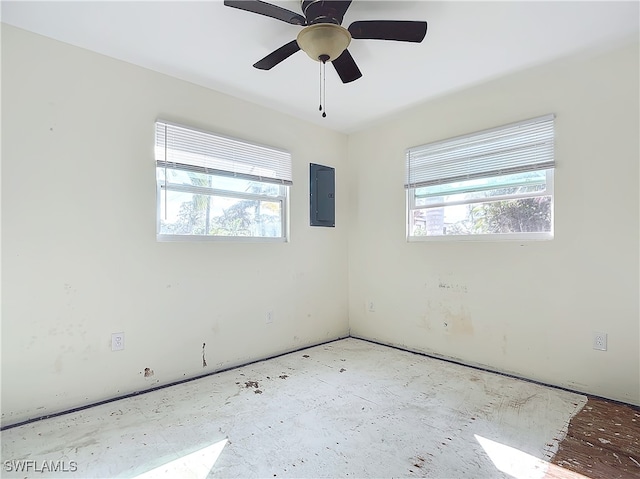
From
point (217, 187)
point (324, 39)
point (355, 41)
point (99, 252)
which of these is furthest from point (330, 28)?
point (99, 252)

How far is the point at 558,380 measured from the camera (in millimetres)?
2648

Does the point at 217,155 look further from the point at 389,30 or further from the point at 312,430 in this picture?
the point at 312,430

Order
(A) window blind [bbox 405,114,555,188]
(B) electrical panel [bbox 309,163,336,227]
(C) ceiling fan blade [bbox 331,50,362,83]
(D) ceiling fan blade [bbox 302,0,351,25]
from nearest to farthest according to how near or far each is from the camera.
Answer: (D) ceiling fan blade [bbox 302,0,351,25], (C) ceiling fan blade [bbox 331,50,362,83], (A) window blind [bbox 405,114,555,188], (B) electrical panel [bbox 309,163,336,227]

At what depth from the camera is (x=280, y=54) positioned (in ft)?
6.91

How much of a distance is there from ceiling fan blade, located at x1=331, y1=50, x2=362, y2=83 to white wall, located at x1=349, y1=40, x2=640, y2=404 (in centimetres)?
131

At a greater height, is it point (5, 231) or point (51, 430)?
point (5, 231)

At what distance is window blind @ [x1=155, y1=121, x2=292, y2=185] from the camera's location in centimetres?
272

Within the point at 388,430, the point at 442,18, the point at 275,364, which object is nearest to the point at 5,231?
the point at 275,364

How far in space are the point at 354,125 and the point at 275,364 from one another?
257 centimetres

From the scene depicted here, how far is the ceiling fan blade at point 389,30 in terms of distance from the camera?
1.80 m

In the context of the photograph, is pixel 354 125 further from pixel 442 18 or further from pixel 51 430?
pixel 51 430

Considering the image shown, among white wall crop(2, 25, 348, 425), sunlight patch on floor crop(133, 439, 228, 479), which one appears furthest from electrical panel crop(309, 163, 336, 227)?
sunlight patch on floor crop(133, 439, 228, 479)
